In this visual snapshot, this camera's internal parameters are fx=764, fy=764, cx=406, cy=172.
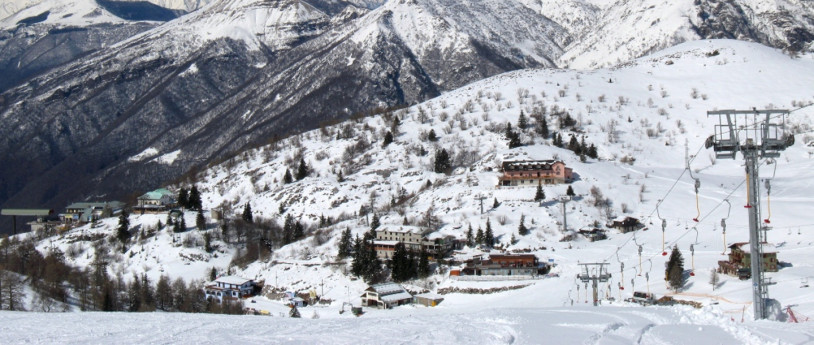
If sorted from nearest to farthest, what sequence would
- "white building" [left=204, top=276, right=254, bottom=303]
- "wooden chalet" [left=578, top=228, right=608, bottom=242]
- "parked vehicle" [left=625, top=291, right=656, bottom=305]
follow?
"parked vehicle" [left=625, top=291, right=656, bottom=305]
"white building" [left=204, top=276, right=254, bottom=303]
"wooden chalet" [left=578, top=228, right=608, bottom=242]

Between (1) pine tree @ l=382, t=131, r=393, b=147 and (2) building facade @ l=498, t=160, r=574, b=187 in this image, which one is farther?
(1) pine tree @ l=382, t=131, r=393, b=147

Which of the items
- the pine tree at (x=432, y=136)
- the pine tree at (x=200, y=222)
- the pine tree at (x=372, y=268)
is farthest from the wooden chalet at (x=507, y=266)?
the pine tree at (x=432, y=136)

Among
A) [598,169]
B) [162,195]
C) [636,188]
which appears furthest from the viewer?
[162,195]

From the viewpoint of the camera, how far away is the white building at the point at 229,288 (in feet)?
227

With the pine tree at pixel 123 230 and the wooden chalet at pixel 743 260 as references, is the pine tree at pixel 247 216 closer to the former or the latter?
the pine tree at pixel 123 230

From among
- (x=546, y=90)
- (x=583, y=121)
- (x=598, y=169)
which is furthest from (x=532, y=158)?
(x=546, y=90)

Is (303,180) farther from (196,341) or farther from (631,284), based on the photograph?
(196,341)

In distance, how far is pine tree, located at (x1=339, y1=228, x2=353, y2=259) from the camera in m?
72.8

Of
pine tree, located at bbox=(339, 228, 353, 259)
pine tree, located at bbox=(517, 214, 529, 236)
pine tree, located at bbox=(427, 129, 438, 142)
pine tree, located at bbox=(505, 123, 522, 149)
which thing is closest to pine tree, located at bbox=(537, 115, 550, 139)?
pine tree, located at bbox=(505, 123, 522, 149)

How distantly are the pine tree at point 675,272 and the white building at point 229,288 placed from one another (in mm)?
37166

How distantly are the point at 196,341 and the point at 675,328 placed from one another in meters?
16.5

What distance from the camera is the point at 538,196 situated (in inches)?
3196

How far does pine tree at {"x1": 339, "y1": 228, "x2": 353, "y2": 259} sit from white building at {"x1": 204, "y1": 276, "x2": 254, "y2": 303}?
8.88 m

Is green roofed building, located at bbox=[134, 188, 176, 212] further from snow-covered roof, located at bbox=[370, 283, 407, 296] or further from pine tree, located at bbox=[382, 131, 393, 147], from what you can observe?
snow-covered roof, located at bbox=[370, 283, 407, 296]
